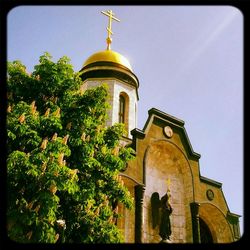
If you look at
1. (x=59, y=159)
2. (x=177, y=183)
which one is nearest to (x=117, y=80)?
(x=177, y=183)

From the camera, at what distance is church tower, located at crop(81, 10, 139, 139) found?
64.6ft

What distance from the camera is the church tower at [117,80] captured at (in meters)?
19.7

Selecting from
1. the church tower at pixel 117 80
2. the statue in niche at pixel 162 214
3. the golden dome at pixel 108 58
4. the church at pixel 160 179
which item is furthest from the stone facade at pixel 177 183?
the golden dome at pixel 108 58

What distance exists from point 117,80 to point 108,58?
1.53 m

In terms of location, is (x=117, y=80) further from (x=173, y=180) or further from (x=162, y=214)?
(x=162, y=214)

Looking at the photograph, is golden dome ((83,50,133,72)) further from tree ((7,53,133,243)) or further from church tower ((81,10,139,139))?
tree ((7,53,133,243))

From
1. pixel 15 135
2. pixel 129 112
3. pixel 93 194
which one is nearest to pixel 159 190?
pixel 129 112

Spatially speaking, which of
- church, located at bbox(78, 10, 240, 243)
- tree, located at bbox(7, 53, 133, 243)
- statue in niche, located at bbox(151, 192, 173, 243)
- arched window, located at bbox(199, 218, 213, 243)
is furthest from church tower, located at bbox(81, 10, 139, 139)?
tree, located at bbox(7, 53, 133, 243)

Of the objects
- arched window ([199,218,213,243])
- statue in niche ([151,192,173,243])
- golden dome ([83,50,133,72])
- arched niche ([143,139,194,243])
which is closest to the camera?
statue in niche ([151,192,173,243])

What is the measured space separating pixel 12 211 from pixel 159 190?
1045 centimetres

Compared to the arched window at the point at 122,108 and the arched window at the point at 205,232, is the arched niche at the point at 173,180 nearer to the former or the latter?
the arched window at the point at 205,232

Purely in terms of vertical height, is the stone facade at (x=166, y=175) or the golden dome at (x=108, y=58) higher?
the golden dome at (x=108, y=58)

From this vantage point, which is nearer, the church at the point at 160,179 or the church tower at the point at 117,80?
→ the church at the point at 160,179

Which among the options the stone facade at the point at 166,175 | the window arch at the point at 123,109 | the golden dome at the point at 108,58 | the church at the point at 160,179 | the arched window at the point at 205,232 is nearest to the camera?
the church at the point at 160,179
